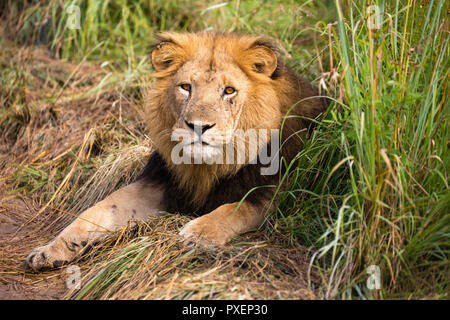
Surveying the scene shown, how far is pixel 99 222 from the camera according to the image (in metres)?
4.04

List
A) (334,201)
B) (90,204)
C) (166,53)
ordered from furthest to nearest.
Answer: (90,204) < (166,53) < (334,201)

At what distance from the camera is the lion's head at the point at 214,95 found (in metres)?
3.60

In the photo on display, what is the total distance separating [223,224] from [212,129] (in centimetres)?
65

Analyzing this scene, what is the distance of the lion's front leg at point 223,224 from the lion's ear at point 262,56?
0.99 meters

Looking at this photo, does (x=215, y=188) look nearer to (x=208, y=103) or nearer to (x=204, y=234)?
(x=204, y=234)

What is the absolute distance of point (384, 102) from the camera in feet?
10.6

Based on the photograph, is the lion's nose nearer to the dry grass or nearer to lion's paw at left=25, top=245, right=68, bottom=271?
the dry grass

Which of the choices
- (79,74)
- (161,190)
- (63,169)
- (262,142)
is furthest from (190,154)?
(79,74)
